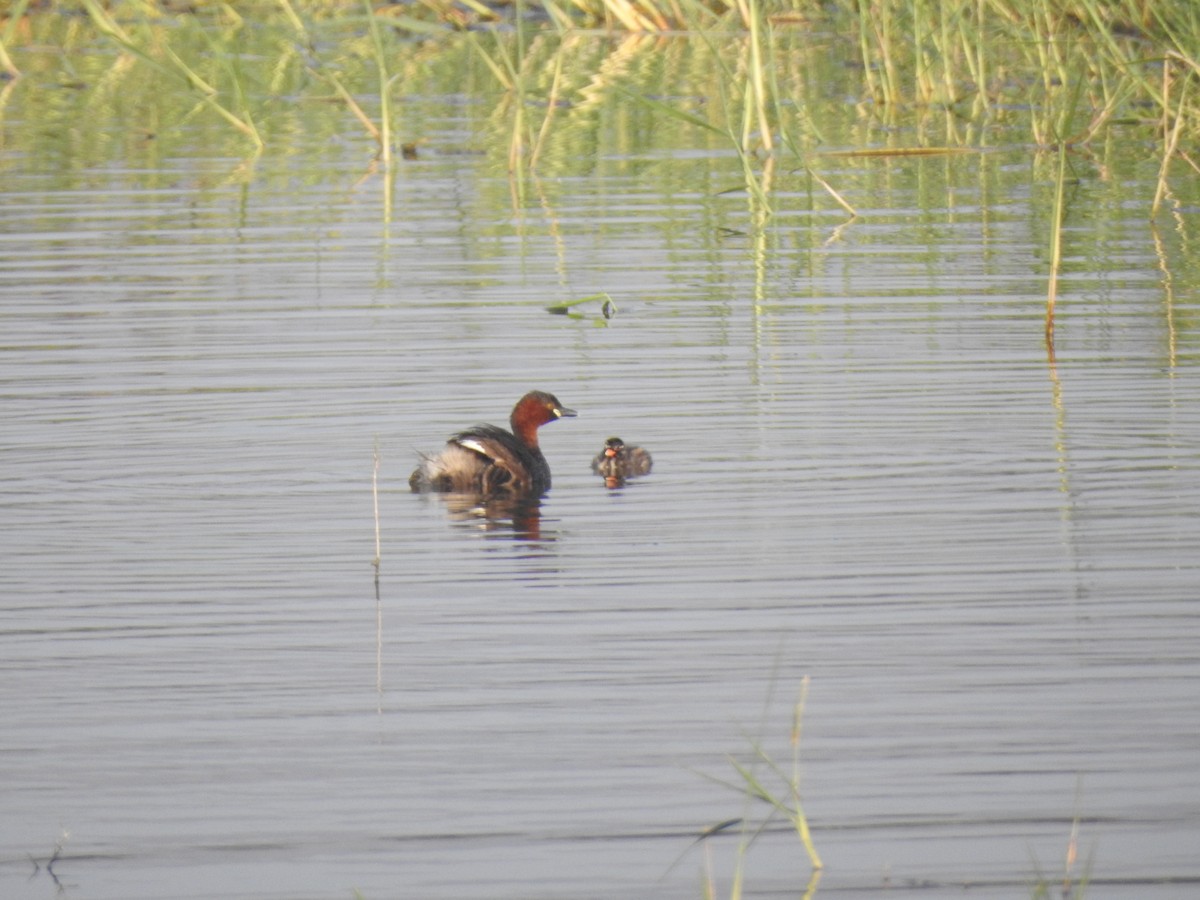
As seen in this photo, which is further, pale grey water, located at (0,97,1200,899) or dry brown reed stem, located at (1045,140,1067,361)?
dry brown reed stem, located at (1045,140,1067,361)

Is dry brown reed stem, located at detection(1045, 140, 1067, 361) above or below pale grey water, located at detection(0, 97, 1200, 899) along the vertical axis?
above

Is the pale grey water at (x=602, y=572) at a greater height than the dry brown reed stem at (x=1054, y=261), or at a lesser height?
lesser

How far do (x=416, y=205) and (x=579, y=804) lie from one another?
11.2 m

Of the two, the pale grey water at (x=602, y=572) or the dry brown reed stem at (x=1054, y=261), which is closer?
the pale grey water at (x=602, y=572)

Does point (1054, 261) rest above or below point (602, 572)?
above

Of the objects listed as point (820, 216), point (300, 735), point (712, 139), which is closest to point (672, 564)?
point (300, 735)

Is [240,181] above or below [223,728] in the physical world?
above

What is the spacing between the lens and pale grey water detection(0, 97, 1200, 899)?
5.25 m

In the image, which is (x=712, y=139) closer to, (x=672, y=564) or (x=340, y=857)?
(x=672, y=564)


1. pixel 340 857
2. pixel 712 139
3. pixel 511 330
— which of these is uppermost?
pixel 712 139

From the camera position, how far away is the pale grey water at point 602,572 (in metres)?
5.25

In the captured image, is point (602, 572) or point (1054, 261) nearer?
point (602, 572)

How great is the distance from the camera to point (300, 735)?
589cm

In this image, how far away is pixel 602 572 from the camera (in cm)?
751
